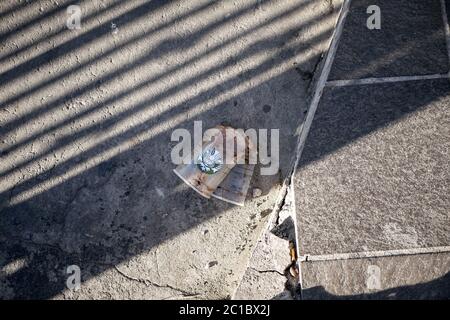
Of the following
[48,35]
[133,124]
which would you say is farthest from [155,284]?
[48,35]

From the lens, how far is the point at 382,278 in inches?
140

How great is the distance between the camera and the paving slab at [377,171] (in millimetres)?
3596

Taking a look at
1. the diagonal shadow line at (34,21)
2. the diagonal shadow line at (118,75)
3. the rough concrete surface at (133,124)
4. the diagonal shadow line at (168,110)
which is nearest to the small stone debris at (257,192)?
the rough concrete surface at (133,124)

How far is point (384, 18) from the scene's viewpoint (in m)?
3.79

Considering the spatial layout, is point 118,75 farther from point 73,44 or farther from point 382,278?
point 382,278

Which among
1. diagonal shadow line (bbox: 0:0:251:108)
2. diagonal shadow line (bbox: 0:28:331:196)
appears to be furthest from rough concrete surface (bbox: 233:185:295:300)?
diagonal shadow line (bbox: 0:0:251:108)

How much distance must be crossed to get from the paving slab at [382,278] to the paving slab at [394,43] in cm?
162

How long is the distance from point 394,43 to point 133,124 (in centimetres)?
250

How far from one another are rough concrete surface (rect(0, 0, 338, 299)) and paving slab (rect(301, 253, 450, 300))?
0.74m

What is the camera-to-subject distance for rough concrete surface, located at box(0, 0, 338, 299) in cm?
399

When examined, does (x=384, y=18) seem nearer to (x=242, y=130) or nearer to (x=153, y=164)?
(x=242, y=130)

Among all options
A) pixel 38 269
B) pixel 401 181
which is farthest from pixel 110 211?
pixel 401 181

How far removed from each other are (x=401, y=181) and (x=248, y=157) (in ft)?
4.47
